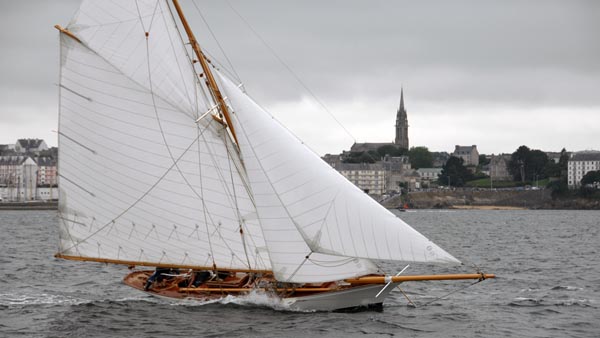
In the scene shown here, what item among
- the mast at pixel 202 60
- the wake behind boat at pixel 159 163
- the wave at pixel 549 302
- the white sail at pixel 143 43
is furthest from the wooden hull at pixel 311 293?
the wave at pixel 549 302

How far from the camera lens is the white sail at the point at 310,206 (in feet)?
90.3

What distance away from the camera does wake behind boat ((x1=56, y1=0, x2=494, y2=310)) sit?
3022 cm

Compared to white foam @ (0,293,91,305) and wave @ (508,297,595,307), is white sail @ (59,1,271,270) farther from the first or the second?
wave @ (508,297,595,307)

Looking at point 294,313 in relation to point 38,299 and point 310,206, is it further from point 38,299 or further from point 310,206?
point 38,299

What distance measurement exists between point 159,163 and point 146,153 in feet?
1.82

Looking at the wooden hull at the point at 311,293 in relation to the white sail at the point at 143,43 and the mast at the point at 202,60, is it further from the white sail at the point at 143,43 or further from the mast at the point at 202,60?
the white sail at the point at 143,43

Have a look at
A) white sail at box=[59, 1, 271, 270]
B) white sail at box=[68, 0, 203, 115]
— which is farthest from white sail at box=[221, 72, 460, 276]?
white sail at box=[68, 0, 203, 115]

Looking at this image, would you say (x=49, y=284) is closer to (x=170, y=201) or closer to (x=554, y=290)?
(x=170, y=201)

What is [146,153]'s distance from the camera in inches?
1228

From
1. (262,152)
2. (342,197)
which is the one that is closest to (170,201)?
(262,152)

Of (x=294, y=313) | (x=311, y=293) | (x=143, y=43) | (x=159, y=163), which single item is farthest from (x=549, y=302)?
(x=143, y=43)

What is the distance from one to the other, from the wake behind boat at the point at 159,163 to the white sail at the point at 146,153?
0.03 metres

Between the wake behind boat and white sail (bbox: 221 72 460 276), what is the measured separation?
40 cm

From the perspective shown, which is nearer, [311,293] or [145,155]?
[311,293]
